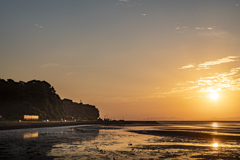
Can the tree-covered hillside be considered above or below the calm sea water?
above

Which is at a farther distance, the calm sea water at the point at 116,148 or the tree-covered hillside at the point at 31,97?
the tree-covered hillside at the point at 31,97

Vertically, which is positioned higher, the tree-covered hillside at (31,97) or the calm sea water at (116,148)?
the tree-covered hillside at (31,97)

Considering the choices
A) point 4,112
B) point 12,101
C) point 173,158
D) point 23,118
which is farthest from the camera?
point 12,101

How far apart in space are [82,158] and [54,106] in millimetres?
181982

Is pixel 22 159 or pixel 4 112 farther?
pixel 4 112

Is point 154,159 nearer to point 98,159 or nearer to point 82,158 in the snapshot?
point 98,159

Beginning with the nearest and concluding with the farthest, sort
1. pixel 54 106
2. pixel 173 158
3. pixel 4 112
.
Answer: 1. pixel 173 158
2. pixel 4 112
3. pixel 54 106

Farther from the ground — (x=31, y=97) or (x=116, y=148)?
(x=31, y=97)

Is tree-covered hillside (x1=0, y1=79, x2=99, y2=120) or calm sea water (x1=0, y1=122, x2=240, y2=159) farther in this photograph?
tree-covered hillside (x1=0, y1=79, x2=99, y2=120)

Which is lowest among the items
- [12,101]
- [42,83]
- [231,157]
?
[231,157]

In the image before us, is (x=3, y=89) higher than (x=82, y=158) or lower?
higher

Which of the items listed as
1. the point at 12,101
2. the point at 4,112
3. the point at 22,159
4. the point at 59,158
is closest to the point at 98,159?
the point at 59,158

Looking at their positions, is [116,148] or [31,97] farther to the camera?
[31,97]

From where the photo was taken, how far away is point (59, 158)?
2125cm
